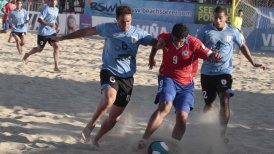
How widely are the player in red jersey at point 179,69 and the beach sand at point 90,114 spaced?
1.32 ft

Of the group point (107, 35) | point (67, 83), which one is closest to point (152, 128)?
point (107, 35)

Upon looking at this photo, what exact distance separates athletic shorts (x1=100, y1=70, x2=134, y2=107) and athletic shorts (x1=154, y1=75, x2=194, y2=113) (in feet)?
1.17

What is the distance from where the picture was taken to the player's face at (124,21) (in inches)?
219

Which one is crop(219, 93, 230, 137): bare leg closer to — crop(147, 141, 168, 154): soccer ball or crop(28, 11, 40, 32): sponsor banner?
crop(147, 141, 168, 154): soccer ball

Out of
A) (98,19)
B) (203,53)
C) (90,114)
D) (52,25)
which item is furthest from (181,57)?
(98,19)

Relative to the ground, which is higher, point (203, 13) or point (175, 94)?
point (203, 13)

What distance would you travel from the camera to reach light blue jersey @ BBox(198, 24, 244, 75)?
6.29 meters

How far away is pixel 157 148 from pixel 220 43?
1830 mm

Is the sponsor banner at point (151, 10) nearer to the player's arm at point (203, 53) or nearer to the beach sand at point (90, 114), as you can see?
the beach sand at point (90, 114)

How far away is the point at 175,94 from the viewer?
557cm

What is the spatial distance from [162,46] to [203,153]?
1250 millimetres

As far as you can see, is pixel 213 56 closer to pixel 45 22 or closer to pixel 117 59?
pixel 117 59

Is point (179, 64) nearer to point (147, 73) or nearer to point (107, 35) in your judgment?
point (107, 35)

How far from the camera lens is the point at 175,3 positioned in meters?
21.0
